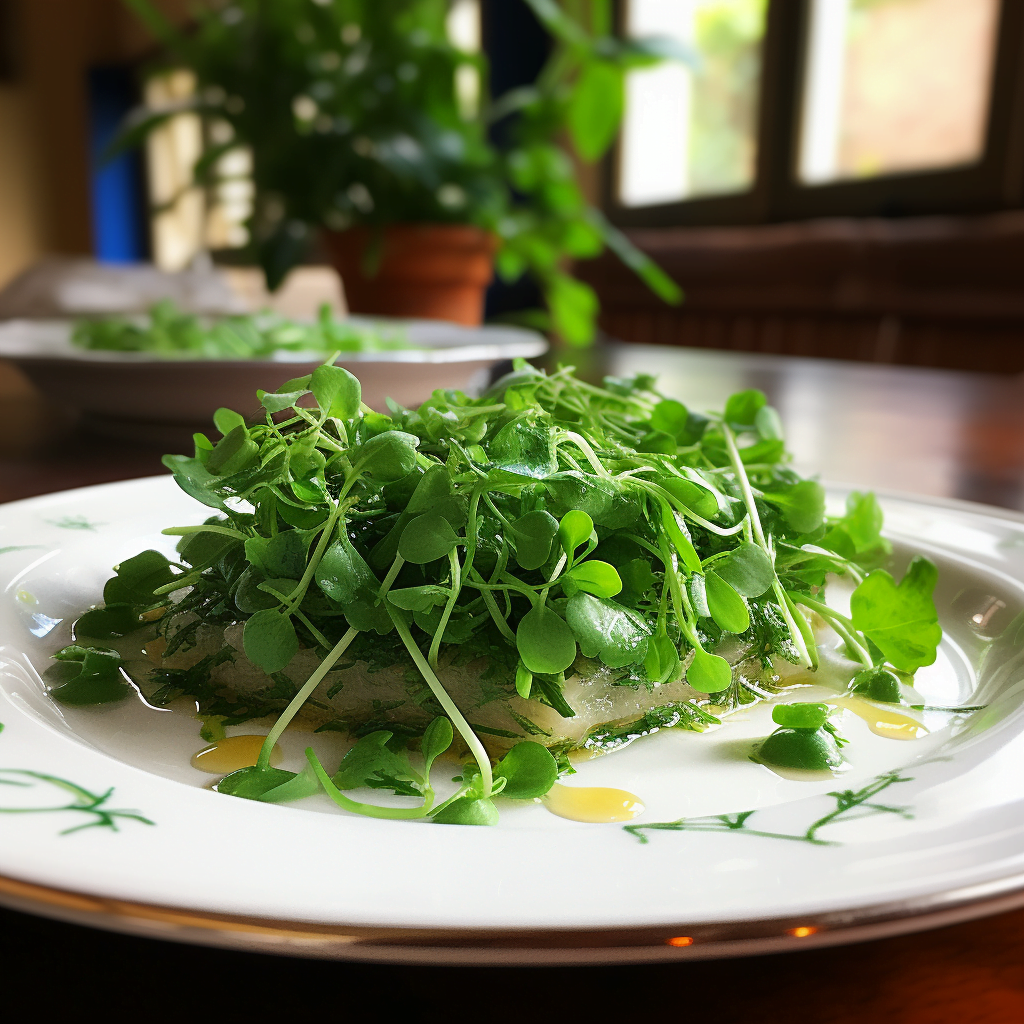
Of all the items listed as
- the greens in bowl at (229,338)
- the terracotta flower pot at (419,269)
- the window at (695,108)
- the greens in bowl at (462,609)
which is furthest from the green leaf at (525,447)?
the window at (695,108)

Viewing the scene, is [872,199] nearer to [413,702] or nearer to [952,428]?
[952,428]

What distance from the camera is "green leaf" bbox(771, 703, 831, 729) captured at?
1.36 ft

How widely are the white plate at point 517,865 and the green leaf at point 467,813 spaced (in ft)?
0.04

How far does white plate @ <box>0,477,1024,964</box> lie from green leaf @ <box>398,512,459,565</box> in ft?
0.35

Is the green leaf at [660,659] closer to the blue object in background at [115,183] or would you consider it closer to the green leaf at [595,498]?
the green leaf at [595,498]

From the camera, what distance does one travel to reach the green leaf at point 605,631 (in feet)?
1.33

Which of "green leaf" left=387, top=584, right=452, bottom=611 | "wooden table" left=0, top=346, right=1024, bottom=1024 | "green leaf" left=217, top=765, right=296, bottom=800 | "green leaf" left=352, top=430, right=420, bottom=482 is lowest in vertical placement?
"wooden table" left=0, top=346, right=1024, bottom=1024

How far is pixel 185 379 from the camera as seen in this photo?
2.91 feet

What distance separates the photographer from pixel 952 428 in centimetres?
129

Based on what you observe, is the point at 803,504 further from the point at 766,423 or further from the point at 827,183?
the point at 827,183

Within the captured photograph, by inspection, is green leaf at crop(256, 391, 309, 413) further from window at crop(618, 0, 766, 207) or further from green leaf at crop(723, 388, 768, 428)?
window at crop(618, 0, 766, 207)

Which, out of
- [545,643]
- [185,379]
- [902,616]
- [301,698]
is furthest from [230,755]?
[185,379]

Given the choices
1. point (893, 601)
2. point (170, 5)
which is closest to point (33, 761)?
point (893, 601)

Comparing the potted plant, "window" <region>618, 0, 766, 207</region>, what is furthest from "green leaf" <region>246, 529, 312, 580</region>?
"window" <region>618, 0, 766, 207</region>
